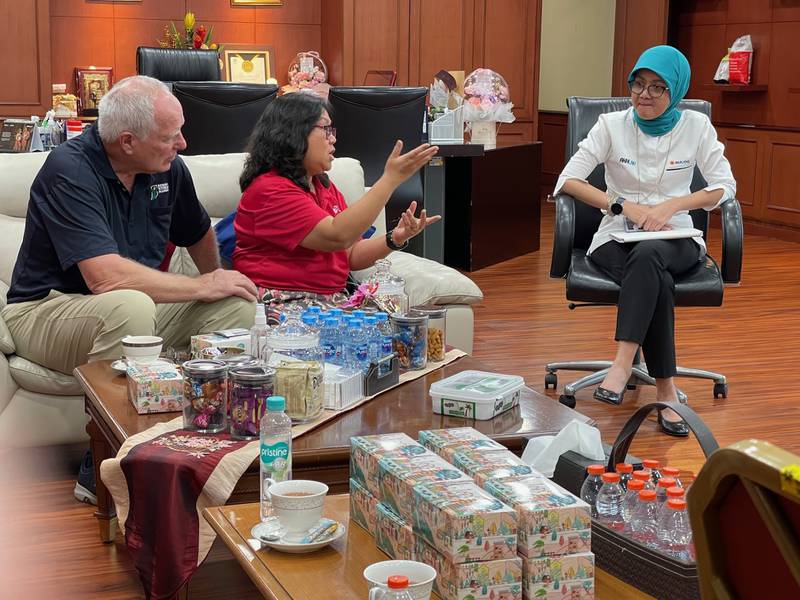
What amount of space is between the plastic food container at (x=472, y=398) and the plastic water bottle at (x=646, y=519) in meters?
0.72

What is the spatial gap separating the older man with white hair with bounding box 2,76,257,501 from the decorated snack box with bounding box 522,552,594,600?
1.71m

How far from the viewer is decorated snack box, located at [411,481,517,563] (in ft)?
4.96

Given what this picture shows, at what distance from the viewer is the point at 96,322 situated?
3.04 metres

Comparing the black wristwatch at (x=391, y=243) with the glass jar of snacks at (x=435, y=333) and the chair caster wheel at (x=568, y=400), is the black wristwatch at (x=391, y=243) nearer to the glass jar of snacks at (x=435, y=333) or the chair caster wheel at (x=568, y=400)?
the glass jar of snacks at (x=435, y=333)

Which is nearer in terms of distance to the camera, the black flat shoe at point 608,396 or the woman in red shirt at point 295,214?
the woman in red shirt at point 295,214

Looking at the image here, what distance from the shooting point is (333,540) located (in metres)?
1.79

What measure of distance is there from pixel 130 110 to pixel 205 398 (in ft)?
3.69

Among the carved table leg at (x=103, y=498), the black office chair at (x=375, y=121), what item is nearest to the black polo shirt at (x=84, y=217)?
the carved table leg at (x=103, y=498)

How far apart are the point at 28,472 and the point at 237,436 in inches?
51.1

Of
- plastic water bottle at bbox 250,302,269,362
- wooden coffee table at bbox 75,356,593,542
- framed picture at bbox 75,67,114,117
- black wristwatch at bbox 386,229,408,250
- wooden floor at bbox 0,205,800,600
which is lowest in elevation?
wooden floor at bbox 0,205,800,600

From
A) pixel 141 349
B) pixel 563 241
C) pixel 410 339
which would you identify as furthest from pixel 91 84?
pixel 410 339

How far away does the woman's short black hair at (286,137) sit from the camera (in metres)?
3.30

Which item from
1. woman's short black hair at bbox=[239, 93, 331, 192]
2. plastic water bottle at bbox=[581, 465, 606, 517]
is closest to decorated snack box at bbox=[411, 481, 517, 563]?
plastic water bottle at bbox=[581, 465, 606, 517]

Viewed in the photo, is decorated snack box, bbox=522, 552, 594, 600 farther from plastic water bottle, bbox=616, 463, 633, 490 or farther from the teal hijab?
the teal hijab
